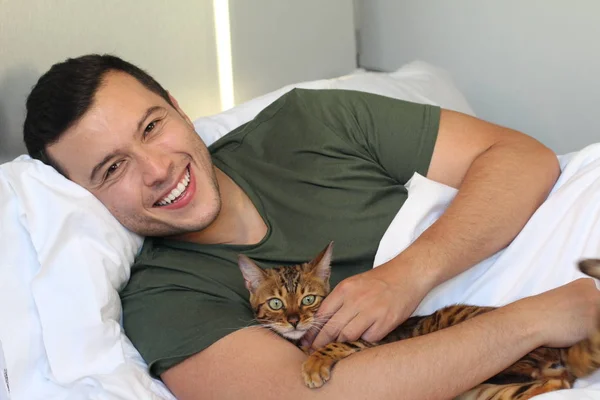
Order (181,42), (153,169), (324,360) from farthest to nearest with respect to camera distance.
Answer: (181,42) < (153,169) < (324,360)

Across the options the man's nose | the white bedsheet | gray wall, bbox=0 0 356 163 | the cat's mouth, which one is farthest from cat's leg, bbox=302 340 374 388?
gray wall, bbox=0 0 356 163

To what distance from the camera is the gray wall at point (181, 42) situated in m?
1.35

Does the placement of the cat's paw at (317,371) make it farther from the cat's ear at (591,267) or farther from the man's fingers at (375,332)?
the cat's ear at (591,267)

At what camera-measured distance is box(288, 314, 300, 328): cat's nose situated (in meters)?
1.12

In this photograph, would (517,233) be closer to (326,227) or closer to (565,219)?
(565,219)

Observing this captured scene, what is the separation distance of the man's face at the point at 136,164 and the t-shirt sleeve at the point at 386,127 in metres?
0.33

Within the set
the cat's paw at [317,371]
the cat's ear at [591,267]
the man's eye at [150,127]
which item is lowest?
the cat's paw at [317,371]

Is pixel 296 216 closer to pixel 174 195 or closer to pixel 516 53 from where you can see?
pixel 174 195

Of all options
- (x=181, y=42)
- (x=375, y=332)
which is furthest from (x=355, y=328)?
(x=181, y=42)

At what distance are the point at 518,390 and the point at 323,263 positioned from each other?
39 cm

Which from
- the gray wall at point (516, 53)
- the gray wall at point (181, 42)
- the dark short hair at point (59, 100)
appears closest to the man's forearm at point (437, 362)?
the dark short hair at point (59, 100)

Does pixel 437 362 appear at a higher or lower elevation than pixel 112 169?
lower

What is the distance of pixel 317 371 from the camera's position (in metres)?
0.93

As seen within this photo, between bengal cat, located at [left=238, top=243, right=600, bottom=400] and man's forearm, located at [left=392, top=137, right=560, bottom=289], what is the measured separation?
0.32 feet
